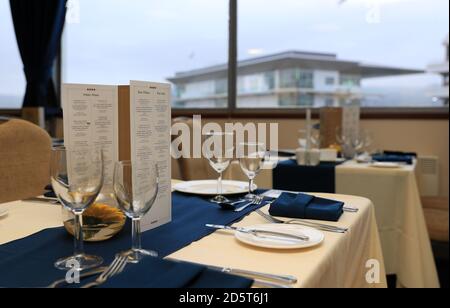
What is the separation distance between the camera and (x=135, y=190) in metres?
0.76

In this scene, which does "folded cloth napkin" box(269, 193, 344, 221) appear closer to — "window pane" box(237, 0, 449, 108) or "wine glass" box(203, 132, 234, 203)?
"wine glass" box(203, 132, 234, 203)

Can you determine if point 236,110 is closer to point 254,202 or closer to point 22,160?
point 22,160

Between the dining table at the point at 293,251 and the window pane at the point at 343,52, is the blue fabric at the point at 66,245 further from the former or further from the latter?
the window pane at the point at 343,52

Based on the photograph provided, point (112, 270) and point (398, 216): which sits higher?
point (112, 270)

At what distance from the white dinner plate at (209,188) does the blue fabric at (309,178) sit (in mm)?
875

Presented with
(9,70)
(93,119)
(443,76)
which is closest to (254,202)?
(93,119)

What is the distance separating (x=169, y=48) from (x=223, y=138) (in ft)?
11.9

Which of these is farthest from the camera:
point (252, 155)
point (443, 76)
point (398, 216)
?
point (443, 76)

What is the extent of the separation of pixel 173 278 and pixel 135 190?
201 millimetres

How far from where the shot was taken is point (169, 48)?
4699mm

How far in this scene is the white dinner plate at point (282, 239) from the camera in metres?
0.80
